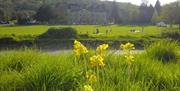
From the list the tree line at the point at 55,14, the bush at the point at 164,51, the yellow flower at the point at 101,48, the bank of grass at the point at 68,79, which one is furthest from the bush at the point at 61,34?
the tree line at the point at 55,14

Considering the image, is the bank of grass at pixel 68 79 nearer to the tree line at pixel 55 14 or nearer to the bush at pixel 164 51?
the bush at pixel 164 51

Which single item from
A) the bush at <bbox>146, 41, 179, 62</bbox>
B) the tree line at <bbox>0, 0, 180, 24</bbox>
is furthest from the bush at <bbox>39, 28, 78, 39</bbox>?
the tree line at <bbox>0, 0, 180, 24</bbox>

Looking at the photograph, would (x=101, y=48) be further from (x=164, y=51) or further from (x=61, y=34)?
(x=61, y=34)

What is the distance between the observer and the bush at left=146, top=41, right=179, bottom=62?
33.4 ft

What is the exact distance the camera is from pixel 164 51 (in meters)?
10.5

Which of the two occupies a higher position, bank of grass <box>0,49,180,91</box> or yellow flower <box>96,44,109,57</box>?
yellow flower <box>96,44,109,57</box>

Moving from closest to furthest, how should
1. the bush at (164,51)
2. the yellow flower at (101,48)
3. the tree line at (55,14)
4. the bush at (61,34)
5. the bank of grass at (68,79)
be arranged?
the yellow flower at (101,48), the bank of grass at (68,79), the bush at (164,51), the bush at (61,34), the tree line at (55,14)

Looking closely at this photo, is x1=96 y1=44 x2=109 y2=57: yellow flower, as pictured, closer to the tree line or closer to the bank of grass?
the bank of grass

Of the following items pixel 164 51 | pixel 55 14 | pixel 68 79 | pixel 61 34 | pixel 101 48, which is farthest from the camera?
pixel 55 14

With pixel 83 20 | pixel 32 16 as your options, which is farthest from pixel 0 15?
Result: pixel 83 20

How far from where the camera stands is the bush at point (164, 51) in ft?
33.4

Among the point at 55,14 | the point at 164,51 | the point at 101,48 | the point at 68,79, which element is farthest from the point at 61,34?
the point at 55,14

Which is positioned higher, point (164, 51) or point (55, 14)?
point (164, 51)

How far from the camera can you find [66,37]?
33906mm
